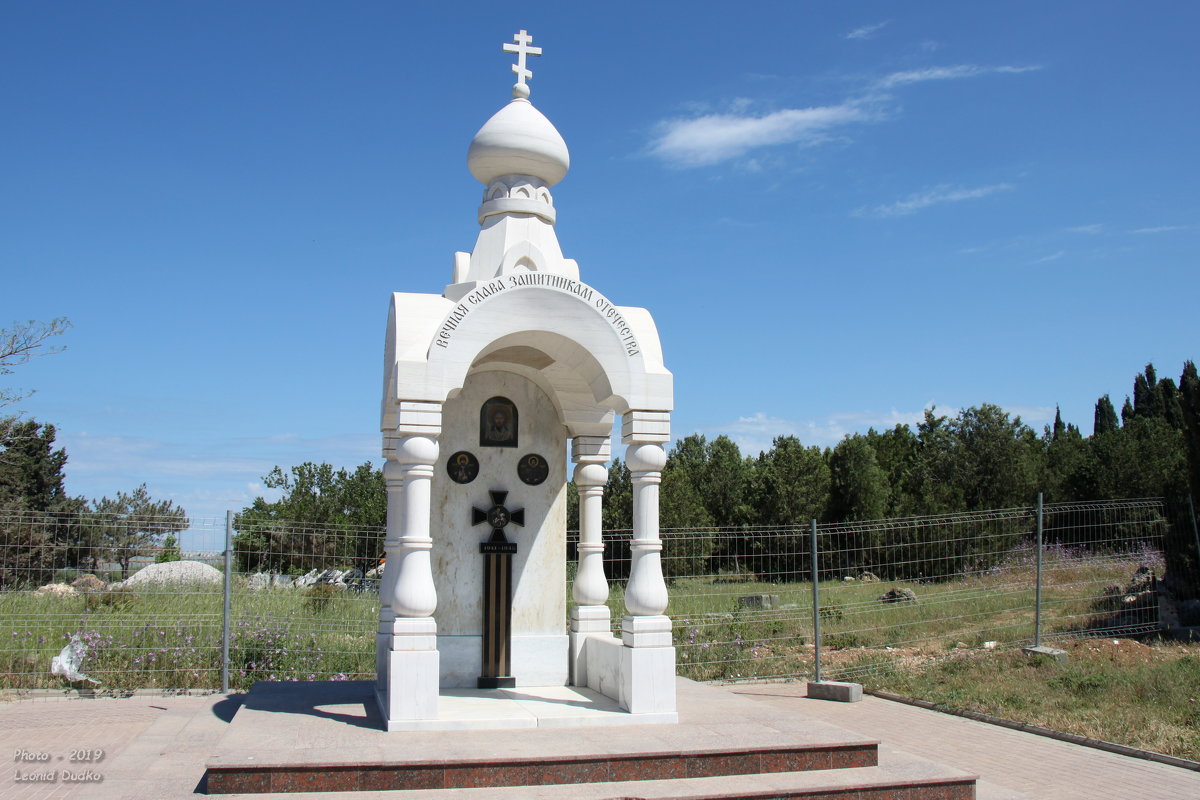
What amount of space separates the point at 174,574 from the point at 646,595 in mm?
7498

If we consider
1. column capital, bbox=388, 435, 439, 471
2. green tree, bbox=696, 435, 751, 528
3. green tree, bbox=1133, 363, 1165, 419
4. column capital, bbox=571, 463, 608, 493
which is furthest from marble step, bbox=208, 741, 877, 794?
green tree, bbox=1133, 363, 1165, 419

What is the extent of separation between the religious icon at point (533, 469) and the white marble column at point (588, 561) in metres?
0.50

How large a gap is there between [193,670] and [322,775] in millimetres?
6061

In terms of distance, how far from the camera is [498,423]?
30.3 feet

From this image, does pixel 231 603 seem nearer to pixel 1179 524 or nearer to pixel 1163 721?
pixel 1163 721

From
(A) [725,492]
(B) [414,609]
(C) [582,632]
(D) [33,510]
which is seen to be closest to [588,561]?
(C) [582,632]

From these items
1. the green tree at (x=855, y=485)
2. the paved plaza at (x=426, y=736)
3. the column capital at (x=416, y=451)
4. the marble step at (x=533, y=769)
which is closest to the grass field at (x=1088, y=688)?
the paved plaza at (x=426, y=736)

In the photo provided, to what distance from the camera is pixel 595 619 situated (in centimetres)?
915

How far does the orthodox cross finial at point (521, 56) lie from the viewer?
31.3ft

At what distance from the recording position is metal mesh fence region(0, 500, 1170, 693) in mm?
11242

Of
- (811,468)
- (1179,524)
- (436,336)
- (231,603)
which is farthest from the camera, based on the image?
(811,468)

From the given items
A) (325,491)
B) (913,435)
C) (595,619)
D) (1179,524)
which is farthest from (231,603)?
(913,435)

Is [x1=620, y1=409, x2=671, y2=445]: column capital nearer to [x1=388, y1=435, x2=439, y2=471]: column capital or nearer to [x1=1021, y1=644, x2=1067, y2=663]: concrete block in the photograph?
[x1=388, y1=435, x2=439, y2=471]: column capital

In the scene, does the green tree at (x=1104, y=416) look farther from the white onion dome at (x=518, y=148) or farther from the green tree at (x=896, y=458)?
the white onion dome at (x=518, y=148)
